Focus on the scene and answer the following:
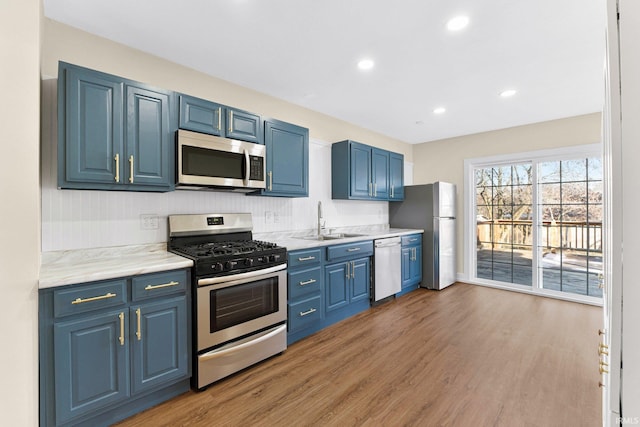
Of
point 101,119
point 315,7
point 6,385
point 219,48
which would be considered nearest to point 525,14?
point 315,7

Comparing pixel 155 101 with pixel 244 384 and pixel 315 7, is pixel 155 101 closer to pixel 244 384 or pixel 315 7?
pixel 315 7

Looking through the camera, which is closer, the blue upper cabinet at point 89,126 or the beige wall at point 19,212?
the beige wall at point 19,212

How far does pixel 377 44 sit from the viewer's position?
2.39 meters

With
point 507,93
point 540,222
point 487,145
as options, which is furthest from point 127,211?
point 540,222

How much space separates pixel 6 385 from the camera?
1.31 meters

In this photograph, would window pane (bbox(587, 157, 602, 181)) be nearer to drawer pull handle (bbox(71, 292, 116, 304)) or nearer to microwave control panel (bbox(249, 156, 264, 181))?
microwave control panel (bbox(249, 156, 264, 181))

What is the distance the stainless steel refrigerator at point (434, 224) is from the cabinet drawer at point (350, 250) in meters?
1.47

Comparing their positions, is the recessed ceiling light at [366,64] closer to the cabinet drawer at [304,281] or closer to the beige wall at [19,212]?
the cabinet drawer at [304,281]

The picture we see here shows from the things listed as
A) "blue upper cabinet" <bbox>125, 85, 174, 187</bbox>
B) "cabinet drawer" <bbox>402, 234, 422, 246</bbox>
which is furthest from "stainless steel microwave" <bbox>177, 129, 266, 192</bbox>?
"cabinet drawer" <bbox>402, 234, 422, 246</bbox>

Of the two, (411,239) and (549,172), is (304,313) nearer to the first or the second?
(411,239)

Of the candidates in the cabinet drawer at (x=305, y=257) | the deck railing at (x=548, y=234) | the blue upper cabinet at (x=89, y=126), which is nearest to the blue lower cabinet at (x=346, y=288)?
the cabinet drawer at (x=305, y=257)

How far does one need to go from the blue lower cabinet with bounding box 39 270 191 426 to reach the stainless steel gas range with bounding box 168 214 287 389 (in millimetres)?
111

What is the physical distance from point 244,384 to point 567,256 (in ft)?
15.4

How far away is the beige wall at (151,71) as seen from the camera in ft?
6.92
